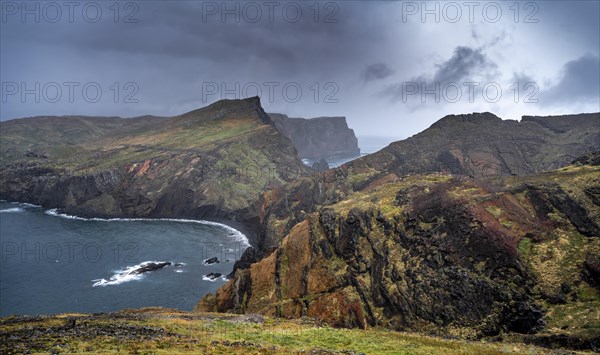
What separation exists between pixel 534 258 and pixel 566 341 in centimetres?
1490

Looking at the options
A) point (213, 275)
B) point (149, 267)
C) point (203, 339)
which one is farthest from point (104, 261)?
point (203, 339)

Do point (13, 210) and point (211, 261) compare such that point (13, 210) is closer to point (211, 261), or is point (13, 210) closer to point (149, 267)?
point (149, 267)

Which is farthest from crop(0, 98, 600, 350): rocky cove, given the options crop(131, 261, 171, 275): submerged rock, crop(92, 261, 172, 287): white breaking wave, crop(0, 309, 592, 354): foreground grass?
crop(131, 261, 171, 275): submerged rock

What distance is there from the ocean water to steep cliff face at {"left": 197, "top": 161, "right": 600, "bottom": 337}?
35660 mm

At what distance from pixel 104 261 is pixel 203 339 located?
99.3 m

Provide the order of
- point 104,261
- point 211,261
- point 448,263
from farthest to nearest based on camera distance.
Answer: point 211,261
point 104,261
point 448,263

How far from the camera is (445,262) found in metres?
56.9

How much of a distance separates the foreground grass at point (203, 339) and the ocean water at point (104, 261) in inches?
2009

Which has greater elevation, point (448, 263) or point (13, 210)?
point (448, 263)

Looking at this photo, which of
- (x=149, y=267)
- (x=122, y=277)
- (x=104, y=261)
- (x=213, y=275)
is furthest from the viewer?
(x=104, y=261)

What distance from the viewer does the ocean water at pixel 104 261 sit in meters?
94.1

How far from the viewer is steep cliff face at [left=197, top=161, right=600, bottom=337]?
4762 centimetres

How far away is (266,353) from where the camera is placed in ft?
105

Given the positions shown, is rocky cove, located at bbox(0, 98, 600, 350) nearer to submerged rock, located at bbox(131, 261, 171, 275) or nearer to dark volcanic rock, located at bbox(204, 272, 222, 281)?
dark volcanic rock, located at bbox(204, 272, 222, 281)
